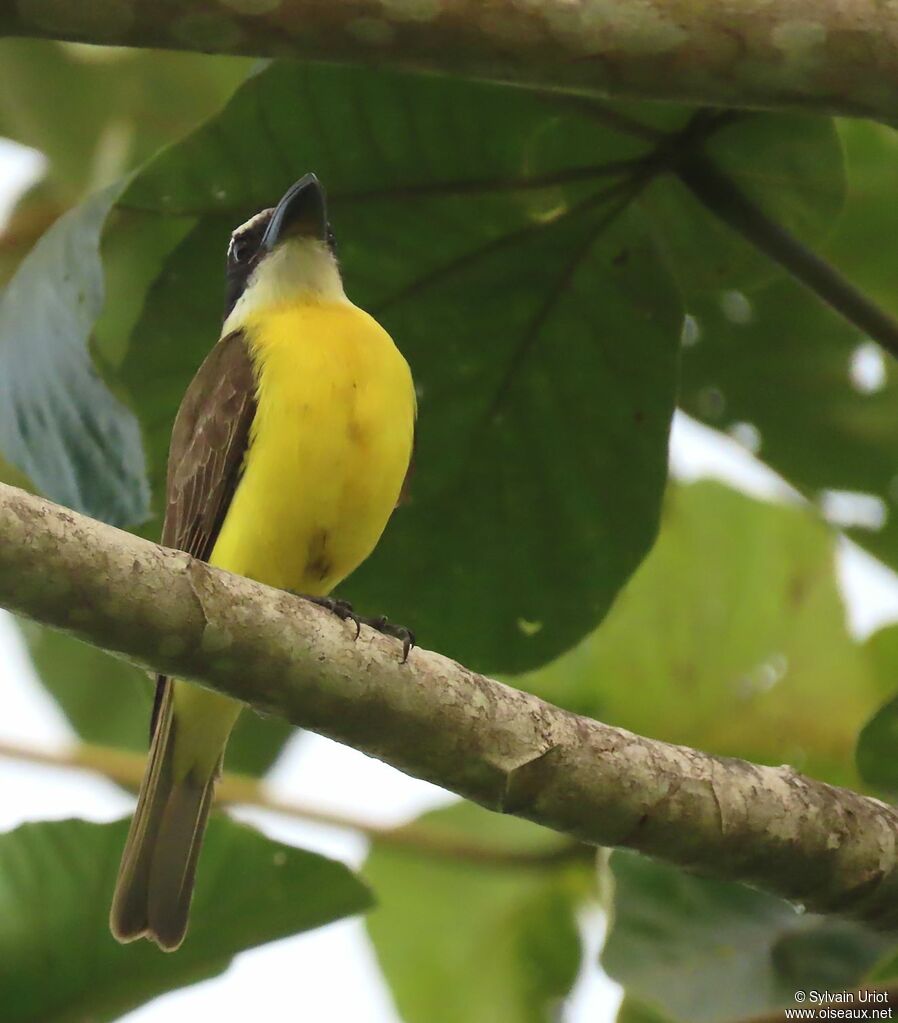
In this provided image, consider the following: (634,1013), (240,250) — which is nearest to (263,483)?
(240,250)

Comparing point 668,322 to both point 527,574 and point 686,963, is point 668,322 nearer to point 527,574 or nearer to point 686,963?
point 527,574

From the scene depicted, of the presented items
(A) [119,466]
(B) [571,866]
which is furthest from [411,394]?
(B) [571,866]

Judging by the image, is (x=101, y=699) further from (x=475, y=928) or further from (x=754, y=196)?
(x=754, y=196)

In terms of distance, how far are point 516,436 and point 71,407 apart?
1173 mm

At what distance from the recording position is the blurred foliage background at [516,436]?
312cm

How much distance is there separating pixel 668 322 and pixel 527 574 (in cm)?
66

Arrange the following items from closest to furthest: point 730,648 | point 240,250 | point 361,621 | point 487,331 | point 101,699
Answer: point 361,621 < point 487,331 < point 240,250 < point 101,699 < point 730,648

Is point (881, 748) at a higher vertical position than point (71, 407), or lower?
lower

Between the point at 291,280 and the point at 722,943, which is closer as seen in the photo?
the point at 722,943

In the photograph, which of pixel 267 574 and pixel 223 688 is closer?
pixel 223 688

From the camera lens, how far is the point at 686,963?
125 inches

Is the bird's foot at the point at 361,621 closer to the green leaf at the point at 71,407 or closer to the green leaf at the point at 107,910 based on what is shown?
the green leaf at the point at 71,407

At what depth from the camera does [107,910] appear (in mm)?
3236

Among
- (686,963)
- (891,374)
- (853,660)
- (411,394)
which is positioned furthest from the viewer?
(853,660)
